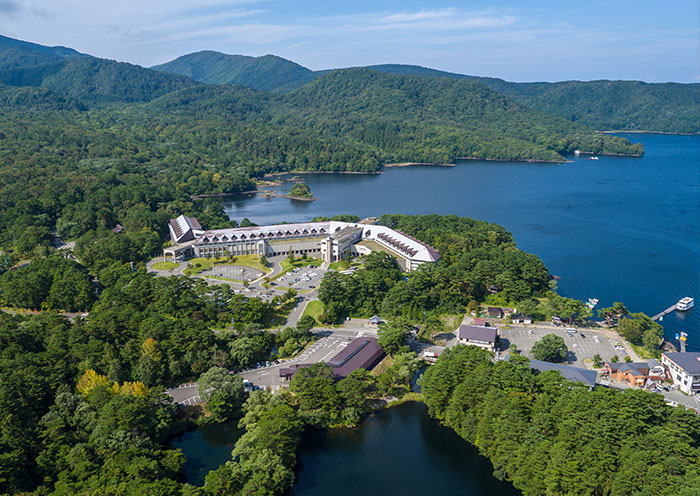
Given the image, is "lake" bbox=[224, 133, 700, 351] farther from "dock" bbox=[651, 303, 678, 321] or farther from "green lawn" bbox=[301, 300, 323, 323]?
"green lawn" bbox=[301, 300, 323, 323]

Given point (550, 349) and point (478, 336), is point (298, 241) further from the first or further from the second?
point (550, 349)

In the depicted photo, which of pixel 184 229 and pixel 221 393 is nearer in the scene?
pixel 221 393

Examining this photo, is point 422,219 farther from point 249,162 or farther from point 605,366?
point 249,162

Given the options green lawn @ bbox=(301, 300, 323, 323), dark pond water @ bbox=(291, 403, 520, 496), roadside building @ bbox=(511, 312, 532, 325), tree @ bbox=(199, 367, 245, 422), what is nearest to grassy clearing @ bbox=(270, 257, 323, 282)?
green lawn @ bbox=(301, 300, 323, 323)

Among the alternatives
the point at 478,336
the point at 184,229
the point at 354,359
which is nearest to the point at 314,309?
the point at 354,359

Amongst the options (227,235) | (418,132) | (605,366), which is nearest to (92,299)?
(227,235)

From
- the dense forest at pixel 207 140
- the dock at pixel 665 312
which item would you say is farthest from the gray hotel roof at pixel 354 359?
the dense forest at pixel 207 140

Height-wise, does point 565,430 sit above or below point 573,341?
above
